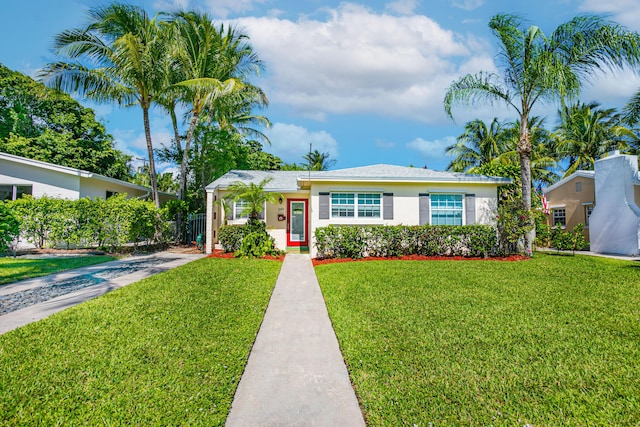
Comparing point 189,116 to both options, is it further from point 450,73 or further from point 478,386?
point 478,386

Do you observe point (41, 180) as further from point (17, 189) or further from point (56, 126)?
point (56, 126)

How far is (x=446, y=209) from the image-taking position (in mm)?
12680

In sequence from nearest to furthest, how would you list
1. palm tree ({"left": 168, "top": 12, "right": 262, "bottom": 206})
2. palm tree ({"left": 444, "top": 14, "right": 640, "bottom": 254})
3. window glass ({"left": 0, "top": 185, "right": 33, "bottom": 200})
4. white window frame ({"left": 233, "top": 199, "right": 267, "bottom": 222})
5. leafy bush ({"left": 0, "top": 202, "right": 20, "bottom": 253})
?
leafy bush ({"left": 0, "top": 202, "right": 20, "bottom": 253}), palm tree ({"left": 444, "top": 14, "right": 640, "bottom": 254}), white window frame ({"left": 233, "top": 199, "right": 267, "bottom": 222}), window glass ({"left": 0, "top": 185, "right": 33, "bottom": 200}), palm tree ({"left": 168, "top": 12, "right": 262, "bottom": 206})

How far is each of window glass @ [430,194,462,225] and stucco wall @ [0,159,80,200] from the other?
1578 cm

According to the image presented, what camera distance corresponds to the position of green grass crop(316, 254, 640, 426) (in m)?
2.65

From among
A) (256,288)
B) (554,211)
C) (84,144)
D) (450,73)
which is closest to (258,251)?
(256,288)

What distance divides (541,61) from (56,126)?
29.5 m

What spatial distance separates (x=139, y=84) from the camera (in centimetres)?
1426

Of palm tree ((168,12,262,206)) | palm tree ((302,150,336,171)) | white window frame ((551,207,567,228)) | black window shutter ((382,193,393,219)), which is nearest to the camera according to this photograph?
black window shutter ((382,193,393,219))

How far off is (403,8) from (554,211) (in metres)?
14.4

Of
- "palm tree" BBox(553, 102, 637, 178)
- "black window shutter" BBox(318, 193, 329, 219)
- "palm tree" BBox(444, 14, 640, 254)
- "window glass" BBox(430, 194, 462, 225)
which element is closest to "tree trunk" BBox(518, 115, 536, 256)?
"palm tree" BBox(444, 14, 640, 254)

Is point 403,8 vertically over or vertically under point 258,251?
over

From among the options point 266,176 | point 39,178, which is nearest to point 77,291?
point 266,176

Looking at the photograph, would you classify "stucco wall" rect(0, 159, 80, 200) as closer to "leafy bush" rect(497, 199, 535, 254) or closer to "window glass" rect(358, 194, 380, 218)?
"window glass" rect(358, 194, 380, 218)
